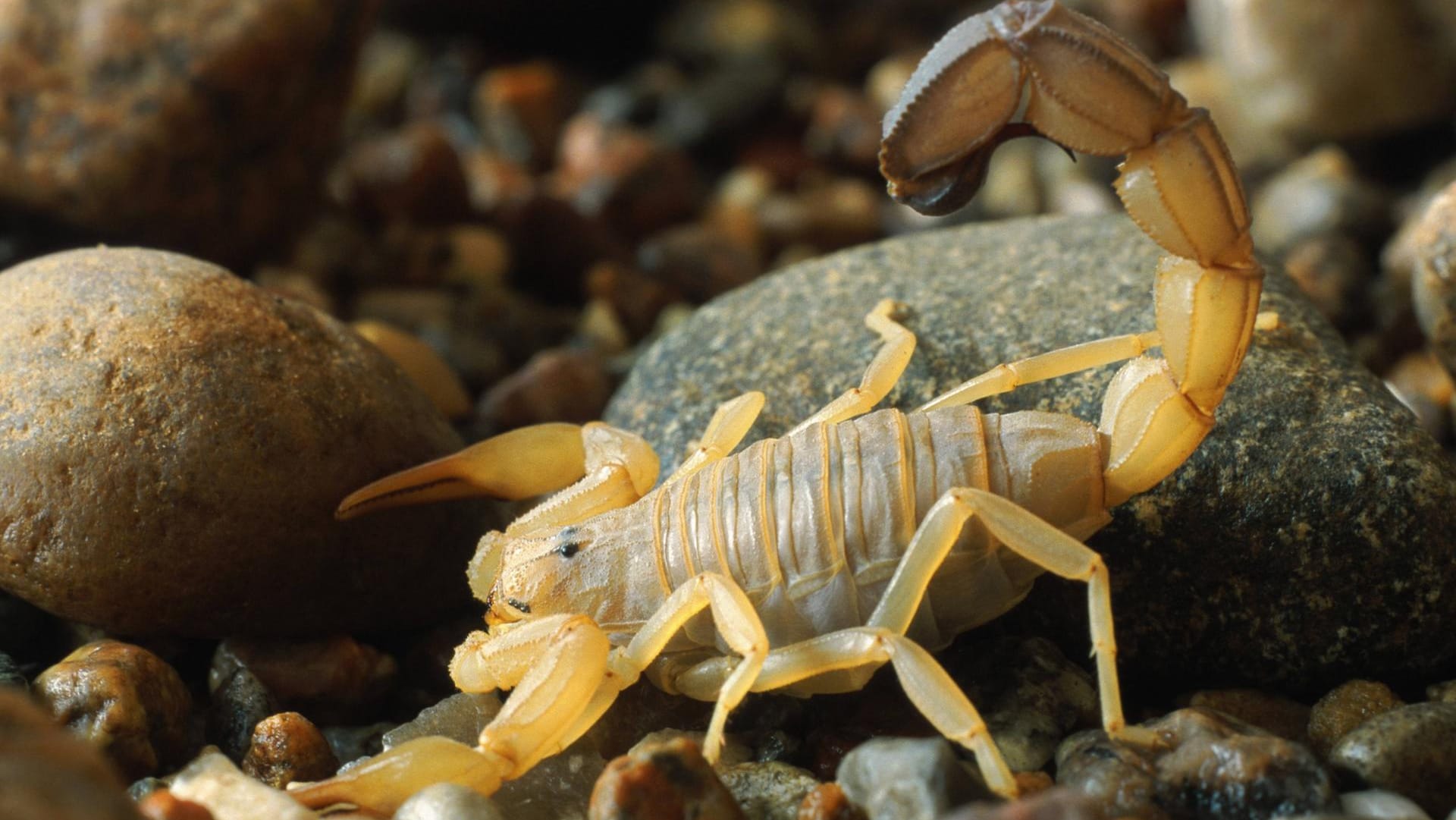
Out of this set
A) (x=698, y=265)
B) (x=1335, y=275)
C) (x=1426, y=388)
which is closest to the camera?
(x=1426, y=388)

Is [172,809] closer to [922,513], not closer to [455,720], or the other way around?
[455,720]

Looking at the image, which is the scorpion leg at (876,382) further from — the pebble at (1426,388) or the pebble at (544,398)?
the pebble at (1426,388)

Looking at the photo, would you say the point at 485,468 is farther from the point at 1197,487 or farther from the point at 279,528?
the point at 1197,487

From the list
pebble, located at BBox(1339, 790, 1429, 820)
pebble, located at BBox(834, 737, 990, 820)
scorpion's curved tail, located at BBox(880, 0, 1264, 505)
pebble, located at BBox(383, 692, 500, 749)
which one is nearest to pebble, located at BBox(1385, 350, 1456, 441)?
scorpion's curved tail, located at BBox(880, 0, 1264, 505)

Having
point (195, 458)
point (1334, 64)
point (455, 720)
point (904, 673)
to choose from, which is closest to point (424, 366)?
point (195, 458)

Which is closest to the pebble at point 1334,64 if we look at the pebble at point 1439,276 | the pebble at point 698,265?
the pebble at point 1439,276

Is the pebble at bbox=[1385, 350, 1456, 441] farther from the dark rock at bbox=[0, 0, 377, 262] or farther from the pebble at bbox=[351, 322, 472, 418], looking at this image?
the dark rock at bbox=[0, 0, 377, 262]
